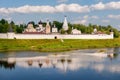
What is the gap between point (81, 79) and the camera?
2978 cm

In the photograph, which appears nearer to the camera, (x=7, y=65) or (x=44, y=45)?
(x=7, y=65)

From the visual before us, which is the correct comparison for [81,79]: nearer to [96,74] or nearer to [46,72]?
[96,74]

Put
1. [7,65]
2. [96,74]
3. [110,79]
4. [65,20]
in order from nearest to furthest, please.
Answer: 1. [110,79]
2. [96,74]
3. [7,65]
4. [65,20]

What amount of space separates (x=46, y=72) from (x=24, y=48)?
3325 centimetres

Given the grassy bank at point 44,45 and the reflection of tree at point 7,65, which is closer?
the reflection of tree at point 7,65

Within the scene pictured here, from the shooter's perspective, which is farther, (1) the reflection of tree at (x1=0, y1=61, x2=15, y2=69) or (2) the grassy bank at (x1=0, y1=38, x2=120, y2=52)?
(2) the grassy bank at (x1=0, y1=38, x2=120, y2=52)

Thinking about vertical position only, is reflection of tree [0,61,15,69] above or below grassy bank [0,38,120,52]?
below

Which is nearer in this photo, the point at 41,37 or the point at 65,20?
the point at 41,37

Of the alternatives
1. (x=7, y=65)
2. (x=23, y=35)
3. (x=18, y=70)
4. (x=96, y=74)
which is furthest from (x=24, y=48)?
(x=96, y=74)

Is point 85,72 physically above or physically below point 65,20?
A: below

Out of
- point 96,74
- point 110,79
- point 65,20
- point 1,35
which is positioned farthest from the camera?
point 65,20

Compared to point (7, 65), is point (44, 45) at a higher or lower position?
higher

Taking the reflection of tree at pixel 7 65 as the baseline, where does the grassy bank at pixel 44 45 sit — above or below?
above

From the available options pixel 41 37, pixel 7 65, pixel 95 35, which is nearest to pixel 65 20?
pixel 95 35
